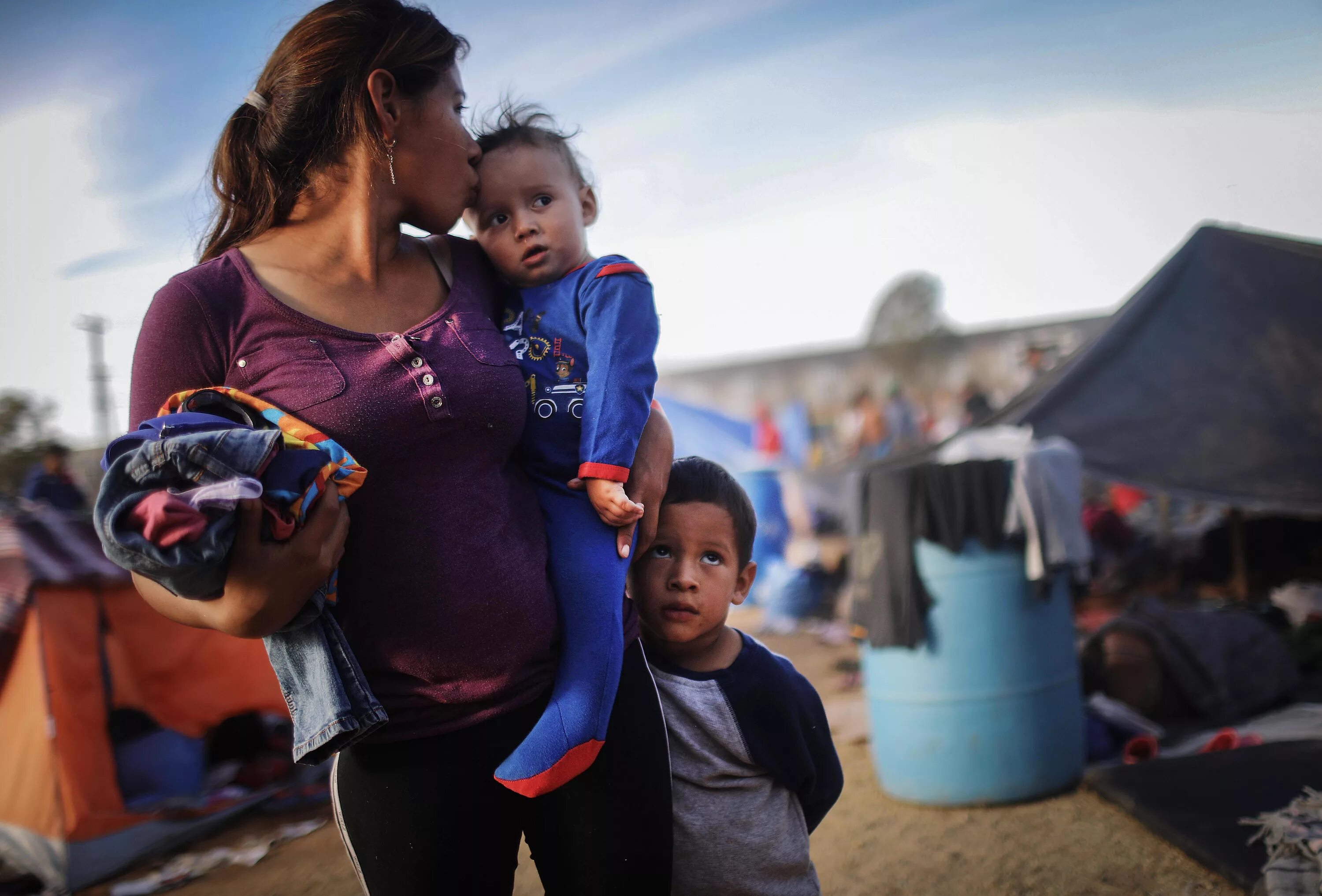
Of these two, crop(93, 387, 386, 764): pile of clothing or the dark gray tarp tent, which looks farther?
the dark gray tarp tent

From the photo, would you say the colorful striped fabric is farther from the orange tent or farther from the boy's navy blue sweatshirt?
the orange tent

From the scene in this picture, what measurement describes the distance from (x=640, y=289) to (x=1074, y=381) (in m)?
5.13

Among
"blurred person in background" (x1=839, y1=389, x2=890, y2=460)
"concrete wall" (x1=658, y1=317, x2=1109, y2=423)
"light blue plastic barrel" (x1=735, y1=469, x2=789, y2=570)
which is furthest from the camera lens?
"concrete wall" (x1=658, y1=317, x2=1109, y2=423)

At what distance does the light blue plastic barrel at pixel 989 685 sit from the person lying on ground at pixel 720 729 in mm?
2219

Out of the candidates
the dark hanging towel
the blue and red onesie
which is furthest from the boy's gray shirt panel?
the dark hanging towel

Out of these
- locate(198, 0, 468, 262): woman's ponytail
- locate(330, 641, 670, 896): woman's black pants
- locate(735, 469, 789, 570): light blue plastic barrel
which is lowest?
locate(735, 469, 789, 570): light blue plastic barrel

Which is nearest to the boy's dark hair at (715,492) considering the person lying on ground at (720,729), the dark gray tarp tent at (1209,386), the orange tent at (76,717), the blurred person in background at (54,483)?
the person lying on ground at (720,729)

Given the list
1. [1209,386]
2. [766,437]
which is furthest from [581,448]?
[766,437]

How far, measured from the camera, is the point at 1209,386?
18.9 feet

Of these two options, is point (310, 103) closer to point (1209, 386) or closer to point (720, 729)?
point (720, 729)

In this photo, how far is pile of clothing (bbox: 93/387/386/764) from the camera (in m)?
0.94

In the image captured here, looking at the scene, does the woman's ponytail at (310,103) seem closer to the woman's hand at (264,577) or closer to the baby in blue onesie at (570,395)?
the baby in blue onesie at (570,395)

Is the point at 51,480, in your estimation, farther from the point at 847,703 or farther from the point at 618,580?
the point at 618,580

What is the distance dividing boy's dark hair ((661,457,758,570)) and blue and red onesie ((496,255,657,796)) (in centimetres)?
34
